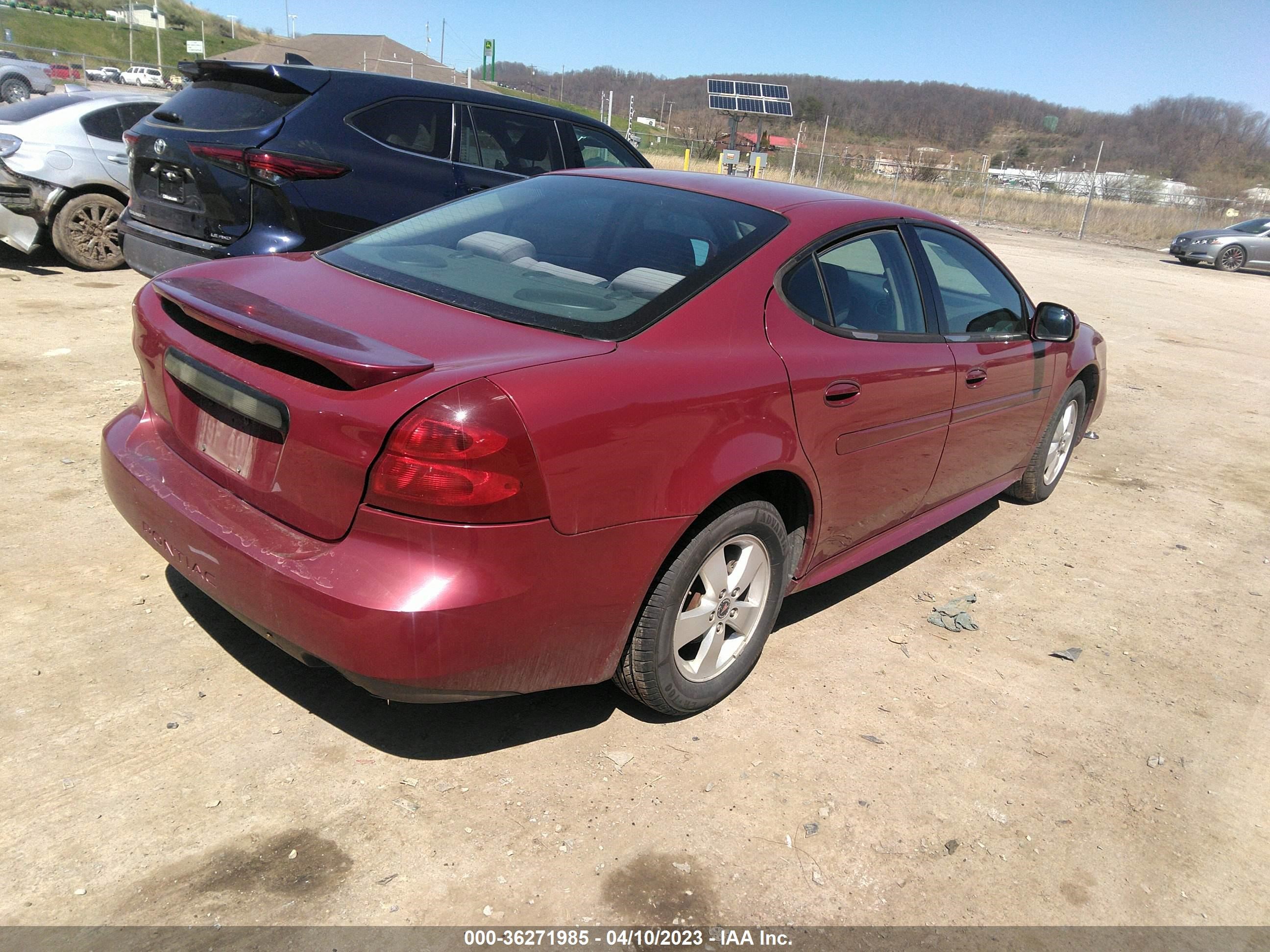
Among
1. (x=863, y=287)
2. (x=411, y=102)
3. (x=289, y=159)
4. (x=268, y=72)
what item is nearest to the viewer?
(x=863, y=287)

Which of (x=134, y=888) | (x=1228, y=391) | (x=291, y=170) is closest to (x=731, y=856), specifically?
(x=134, y=888)

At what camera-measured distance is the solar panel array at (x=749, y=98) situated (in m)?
45.8

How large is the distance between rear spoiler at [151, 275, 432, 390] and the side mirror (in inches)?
127

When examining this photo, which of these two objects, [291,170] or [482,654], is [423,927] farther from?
[291,170]

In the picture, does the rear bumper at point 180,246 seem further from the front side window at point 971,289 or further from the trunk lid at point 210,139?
the front side window at point 971,289

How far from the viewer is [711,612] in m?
2.87

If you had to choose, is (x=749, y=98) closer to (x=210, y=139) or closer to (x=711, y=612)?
(x=210, y=139)

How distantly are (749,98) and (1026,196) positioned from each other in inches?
577

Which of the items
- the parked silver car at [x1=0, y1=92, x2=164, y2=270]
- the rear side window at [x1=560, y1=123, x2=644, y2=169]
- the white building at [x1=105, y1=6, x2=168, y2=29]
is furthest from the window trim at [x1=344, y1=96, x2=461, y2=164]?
the white building at [x1=105, y1=6, x2=168, y2=29]

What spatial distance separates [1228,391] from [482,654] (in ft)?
29.3

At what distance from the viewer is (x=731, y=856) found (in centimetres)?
241

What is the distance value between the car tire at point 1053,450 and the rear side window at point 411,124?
13.8 feet

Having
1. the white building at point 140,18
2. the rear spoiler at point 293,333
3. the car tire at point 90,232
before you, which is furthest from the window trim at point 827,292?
the white building at point 140,18

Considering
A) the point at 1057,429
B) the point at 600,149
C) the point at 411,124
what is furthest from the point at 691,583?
the point at 600,149
